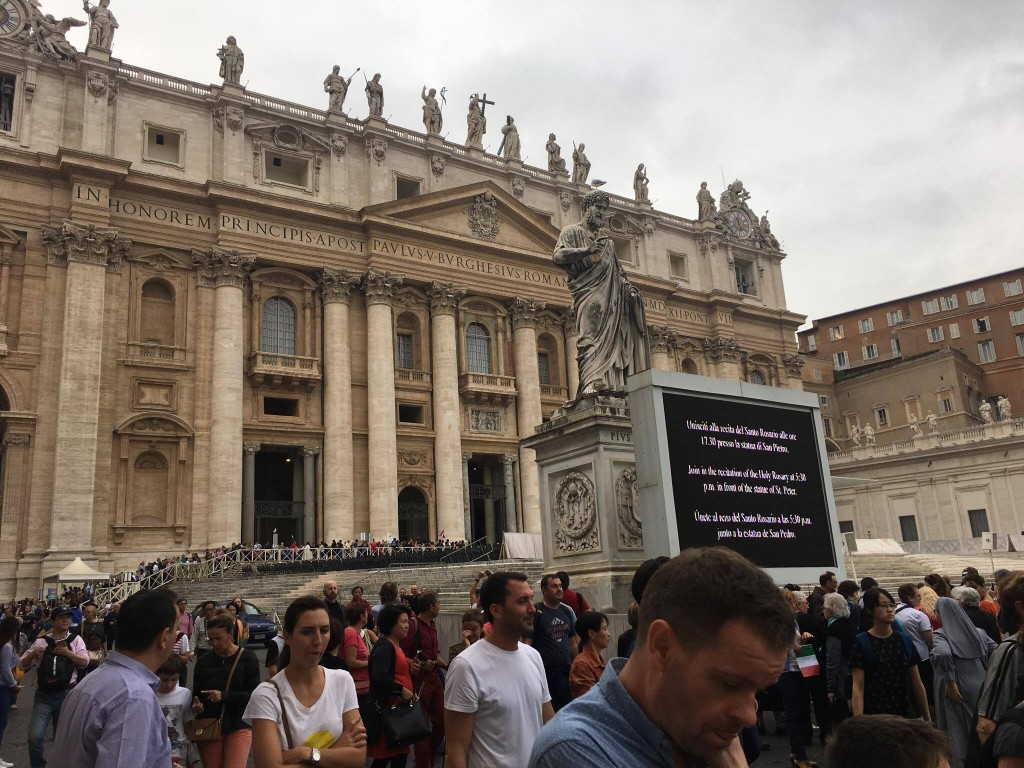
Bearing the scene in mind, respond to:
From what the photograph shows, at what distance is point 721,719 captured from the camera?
5.81 feet

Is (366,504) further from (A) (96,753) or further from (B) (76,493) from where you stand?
(A) (96,753)

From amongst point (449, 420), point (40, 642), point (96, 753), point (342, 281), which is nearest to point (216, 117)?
point (342, 281)

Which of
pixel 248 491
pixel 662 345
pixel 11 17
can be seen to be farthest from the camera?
pixel 662 345

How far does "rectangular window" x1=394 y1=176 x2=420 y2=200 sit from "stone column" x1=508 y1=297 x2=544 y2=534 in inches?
262

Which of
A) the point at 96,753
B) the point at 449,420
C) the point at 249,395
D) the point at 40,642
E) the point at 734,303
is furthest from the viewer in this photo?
the point at 734,303

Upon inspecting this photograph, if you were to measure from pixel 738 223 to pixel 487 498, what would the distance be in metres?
25.5

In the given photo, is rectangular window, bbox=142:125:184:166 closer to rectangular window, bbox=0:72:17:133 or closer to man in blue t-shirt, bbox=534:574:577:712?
rectangular window, bbox=0:72:17:133

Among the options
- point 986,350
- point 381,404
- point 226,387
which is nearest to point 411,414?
point 381,404

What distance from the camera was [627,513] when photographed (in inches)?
385

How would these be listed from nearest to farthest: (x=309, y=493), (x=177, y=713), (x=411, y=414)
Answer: (x=177, y=713)
(x=309, y=493)
(x=411, y=414)

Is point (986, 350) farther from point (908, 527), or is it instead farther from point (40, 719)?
point (40, 719)

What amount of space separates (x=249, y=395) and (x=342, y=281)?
5916 millimetres

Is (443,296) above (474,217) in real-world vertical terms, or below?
Result: below

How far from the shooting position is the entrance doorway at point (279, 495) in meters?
32.0
